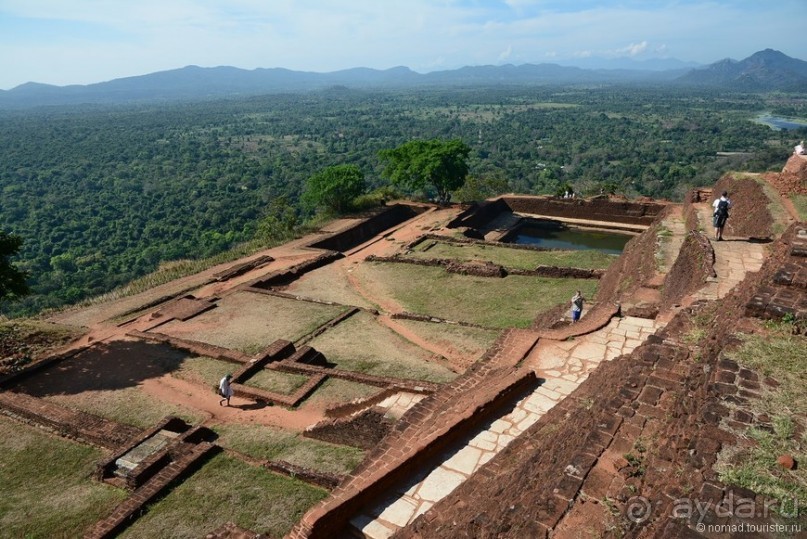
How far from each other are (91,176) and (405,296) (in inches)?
3379

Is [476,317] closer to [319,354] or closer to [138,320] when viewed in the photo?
[319,354]

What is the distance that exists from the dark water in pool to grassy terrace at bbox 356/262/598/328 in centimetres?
902

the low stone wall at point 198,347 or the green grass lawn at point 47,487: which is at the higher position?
the low stone wall at point 198,347

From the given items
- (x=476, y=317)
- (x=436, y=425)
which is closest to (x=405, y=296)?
(x=476, y=317)

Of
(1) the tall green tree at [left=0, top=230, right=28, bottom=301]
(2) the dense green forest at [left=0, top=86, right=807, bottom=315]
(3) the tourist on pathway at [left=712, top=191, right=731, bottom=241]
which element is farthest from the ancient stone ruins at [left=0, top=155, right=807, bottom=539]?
(2) the dense green forest at [left=0, top=86, right=807, bottom=315]

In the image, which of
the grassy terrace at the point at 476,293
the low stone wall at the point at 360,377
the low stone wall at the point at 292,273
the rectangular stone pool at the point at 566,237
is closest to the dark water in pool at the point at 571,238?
the rectangular stone pool at the point at 566,237

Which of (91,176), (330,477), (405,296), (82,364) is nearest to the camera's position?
(330,477)

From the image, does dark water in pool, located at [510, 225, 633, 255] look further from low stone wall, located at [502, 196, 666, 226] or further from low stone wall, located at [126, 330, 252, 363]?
low stone wall, located at [126, 330, 252, 363]

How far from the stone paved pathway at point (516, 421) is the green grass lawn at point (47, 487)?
490 cm

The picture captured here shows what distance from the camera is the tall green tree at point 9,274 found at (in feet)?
43.8

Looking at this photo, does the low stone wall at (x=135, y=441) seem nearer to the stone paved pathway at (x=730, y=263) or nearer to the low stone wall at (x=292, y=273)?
the low stone wall at (x=292, y=273)

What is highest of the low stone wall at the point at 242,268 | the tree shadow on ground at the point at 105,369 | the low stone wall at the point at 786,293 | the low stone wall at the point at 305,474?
the low stone wall at the point at 786,293

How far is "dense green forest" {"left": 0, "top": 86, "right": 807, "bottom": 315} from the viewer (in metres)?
43.9

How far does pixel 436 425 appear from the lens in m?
6.89
